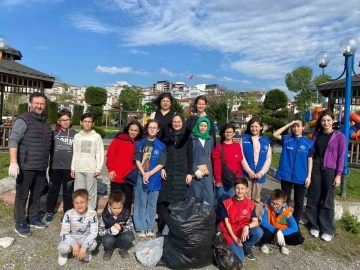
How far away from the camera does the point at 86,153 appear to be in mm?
3904

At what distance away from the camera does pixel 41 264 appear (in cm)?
312

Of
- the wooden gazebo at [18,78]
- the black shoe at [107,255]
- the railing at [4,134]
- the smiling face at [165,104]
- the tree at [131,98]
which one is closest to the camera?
the black shoe at [107,255]

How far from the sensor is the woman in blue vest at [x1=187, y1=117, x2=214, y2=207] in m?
3.78

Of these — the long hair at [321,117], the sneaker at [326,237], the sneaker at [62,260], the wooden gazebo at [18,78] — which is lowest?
the sneaker at [62,260]

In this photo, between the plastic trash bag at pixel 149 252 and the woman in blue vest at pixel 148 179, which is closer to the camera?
the plastic trash bag at pixel 149 252

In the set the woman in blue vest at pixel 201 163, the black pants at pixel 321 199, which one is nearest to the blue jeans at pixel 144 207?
the woman in blue vest at pixel 201 163

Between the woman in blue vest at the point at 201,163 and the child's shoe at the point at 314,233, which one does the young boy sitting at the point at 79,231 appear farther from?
the child's shoe at the point at 314,233

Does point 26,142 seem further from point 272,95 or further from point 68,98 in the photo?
point 68,98

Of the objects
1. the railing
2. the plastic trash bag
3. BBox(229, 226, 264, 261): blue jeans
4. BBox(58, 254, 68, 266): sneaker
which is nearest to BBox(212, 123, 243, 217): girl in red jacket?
BBox(229, 226, 264, 261): blue jeans

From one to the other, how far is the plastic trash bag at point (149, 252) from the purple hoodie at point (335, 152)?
239cm

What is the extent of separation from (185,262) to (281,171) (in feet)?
6.15

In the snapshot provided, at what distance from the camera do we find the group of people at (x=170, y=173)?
135 inches

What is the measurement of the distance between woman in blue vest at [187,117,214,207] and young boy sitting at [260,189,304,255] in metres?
0.72

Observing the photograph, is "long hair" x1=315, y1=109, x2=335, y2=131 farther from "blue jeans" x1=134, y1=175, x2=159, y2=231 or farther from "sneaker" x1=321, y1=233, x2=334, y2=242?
"blue jeans" x1=134, y1=175, x2=159, y2=231
